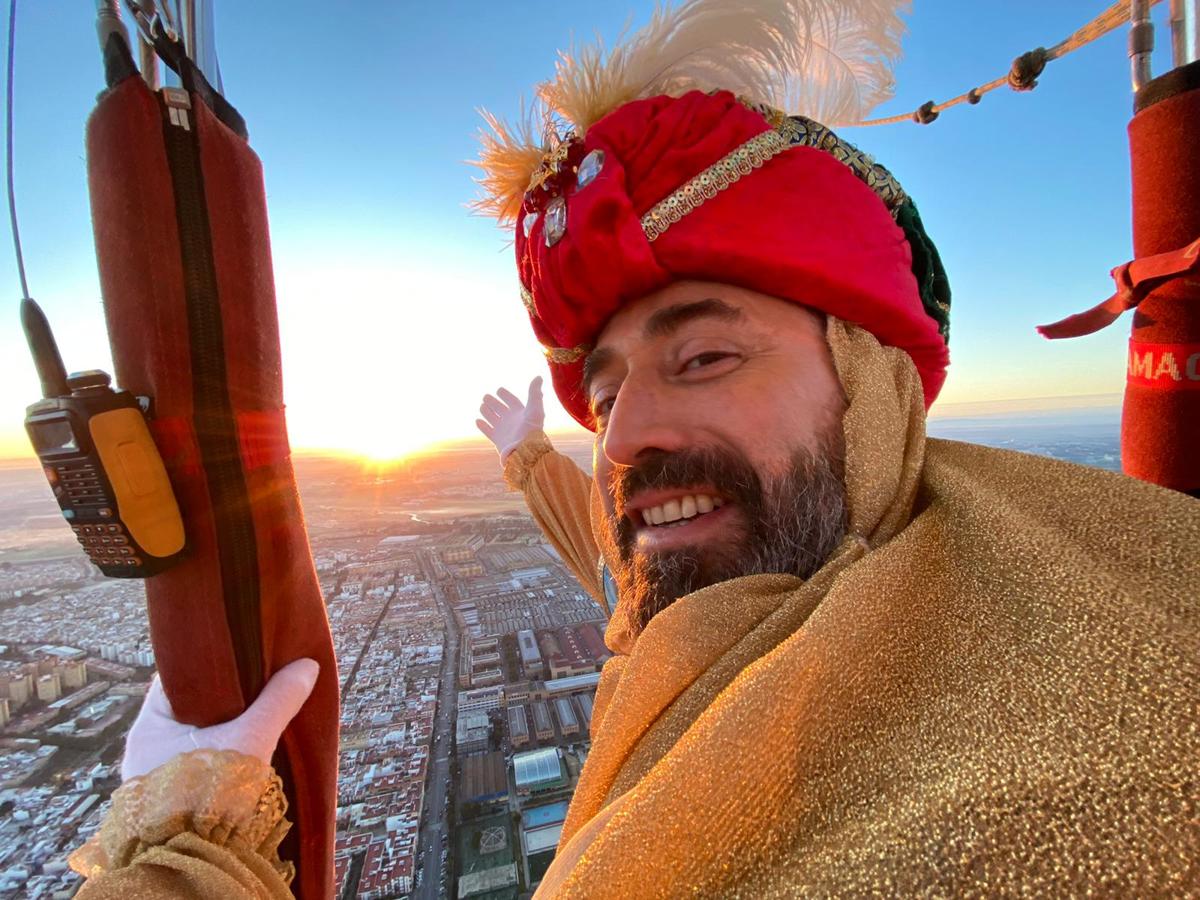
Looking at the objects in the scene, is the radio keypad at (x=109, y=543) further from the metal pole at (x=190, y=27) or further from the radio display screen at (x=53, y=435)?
the metal pole at (x=190, y=27)

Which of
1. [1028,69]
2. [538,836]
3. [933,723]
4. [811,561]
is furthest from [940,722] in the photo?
[538,836]

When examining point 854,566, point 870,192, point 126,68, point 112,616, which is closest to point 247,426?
point 126,68

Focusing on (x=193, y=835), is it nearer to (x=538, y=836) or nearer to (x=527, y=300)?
(x=527, y=300)

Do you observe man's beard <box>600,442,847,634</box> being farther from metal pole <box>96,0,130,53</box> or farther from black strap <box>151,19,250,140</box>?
metal pole <box>96,0,130,53</box>

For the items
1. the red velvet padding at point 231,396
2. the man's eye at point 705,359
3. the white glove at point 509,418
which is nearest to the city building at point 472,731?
the white glove at point 509,418

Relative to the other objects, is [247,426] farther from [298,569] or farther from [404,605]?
[404,605]
